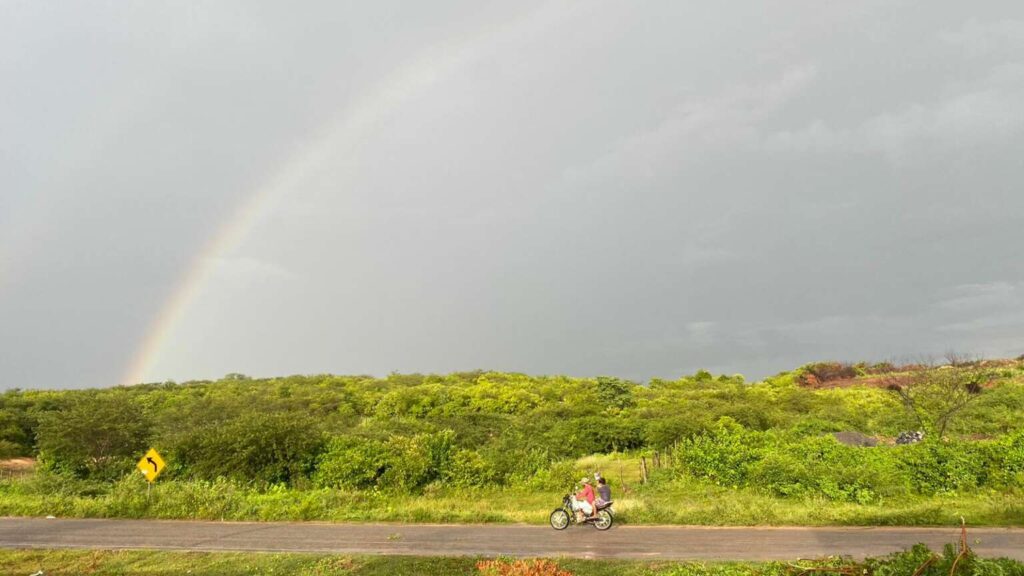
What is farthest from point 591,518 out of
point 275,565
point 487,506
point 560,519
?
point 275,565

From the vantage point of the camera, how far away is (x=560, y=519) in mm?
19641

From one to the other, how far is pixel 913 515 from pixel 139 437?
129ft

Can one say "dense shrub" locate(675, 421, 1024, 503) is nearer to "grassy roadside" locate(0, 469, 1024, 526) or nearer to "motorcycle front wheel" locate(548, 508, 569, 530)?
"grassy roadside" locate(0, 469, 1024, 526)

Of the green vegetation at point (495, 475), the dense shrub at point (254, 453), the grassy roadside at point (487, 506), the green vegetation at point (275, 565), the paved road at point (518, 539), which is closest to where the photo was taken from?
the green vegetation at point (275, 565)

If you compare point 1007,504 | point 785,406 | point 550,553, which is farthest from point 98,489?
point 785,406

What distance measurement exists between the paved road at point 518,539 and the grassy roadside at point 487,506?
90cm

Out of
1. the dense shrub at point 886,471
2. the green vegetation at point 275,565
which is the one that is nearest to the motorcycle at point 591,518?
the green vegetation at point 275,565

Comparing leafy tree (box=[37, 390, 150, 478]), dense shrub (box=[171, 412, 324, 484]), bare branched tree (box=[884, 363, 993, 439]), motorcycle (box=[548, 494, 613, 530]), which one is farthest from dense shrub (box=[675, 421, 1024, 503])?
leafy tree (box=[37, 390, 150, 478])

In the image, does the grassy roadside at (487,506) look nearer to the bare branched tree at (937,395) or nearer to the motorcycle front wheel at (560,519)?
the motorcycle front wheel at (560,519)

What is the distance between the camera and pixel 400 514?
2208 cm

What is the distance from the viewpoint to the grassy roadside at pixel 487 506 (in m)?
19.9

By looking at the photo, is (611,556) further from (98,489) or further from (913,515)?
(98,489)

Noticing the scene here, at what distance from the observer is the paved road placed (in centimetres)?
1622

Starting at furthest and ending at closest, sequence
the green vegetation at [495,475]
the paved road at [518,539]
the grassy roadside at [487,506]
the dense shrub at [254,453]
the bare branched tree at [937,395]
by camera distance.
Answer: the bare branched tree at [937,395] < the dense shrub at [254,453] < the green vegetation at [495,475] < the grassy roadside at [487,506] < the paved road at [518,539]
